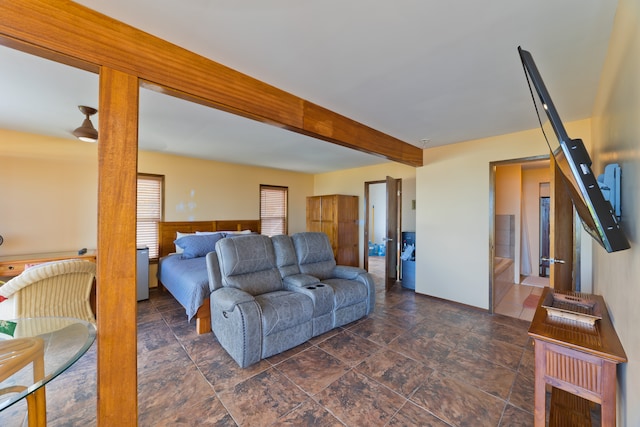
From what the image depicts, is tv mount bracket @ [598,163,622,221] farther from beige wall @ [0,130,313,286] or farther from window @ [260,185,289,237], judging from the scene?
window @ [260,185,289,237]

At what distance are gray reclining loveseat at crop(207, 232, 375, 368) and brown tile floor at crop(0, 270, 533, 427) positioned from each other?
0.17 m

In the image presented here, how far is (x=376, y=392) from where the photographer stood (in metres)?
1.98

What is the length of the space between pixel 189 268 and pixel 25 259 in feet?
6.18

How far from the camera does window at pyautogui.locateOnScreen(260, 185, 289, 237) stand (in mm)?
6012

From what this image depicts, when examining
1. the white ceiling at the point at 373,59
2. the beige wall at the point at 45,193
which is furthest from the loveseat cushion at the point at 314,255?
the beige wall at the point at 45,193

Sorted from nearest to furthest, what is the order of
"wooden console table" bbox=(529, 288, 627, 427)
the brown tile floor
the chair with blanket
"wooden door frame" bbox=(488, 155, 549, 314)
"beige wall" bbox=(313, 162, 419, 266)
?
"wooden console table" bbox=(529, 288, 627, 427)
the brown tile floor
the chair with blanket
"wooden door frame" bbox=(488, 155, 549, 314)
"beige wall" bbox=(313, 162, 419, 266)

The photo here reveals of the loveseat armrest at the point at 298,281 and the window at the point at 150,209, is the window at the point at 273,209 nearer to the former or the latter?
the window at the point at 150,209

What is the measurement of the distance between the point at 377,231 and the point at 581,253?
5.89 m

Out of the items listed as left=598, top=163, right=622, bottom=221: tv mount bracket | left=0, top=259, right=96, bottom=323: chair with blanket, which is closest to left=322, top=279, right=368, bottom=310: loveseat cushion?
left=598, top=163, right=622, bottom=221: tv mount bracket

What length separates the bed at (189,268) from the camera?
2.93 m

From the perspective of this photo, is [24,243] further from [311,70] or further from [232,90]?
[311,70]

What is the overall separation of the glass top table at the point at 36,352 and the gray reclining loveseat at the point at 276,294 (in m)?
1.07

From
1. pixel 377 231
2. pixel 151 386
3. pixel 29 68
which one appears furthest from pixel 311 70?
pixel 377 231

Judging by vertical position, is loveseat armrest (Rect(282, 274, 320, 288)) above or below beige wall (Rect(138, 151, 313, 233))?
below
